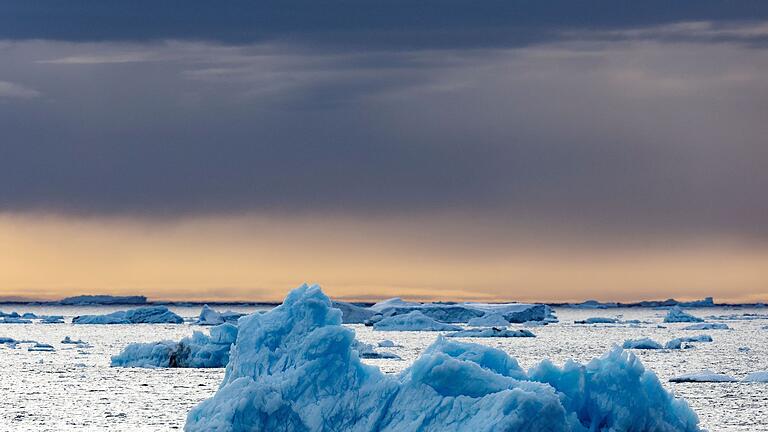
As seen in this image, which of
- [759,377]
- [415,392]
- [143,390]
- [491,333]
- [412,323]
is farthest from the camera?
[412,323]

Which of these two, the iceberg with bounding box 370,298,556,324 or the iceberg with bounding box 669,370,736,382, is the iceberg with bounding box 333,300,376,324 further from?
the iceberg with bounding box 669,370,736,382

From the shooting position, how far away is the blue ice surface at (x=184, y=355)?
3516cm

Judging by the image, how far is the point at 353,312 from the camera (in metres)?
80.4

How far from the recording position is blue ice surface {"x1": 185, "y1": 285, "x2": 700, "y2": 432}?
14195 mm

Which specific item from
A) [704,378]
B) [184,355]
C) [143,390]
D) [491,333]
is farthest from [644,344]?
[143,390]

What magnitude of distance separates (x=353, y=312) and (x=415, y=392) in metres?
65.9

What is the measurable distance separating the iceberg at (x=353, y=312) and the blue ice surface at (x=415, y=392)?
200ft

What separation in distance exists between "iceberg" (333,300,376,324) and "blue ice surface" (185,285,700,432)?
61021mm

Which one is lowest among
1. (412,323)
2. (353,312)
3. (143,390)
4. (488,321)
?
(143,390)

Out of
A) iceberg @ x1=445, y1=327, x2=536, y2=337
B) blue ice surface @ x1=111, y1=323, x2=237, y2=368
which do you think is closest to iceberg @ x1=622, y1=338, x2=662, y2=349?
iceberg @ x1=445, y1=327, x2=536, y2=337

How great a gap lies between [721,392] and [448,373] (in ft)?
48.1

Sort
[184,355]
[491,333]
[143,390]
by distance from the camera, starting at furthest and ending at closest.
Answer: [491,333] < [184,355] < [143,390]

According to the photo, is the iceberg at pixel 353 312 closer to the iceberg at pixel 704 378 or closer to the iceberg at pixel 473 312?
the iceberg at pixel 473 312

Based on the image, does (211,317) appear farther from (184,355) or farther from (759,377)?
(759,377)
